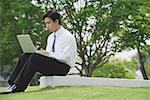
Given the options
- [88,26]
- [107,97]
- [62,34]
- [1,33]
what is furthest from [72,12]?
[107,97]

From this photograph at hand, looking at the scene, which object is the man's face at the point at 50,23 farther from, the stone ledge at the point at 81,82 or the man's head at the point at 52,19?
the stone ledge at the point at 81,82

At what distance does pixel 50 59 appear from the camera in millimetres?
4691

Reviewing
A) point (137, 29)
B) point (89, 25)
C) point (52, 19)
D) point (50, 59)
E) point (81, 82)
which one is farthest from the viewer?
point (89, 25)

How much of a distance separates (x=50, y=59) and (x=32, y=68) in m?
0.26

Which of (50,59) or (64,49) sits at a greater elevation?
(64,49)

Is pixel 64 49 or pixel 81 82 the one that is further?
pixel 81 82

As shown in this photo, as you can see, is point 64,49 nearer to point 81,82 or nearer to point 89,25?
point 81,82

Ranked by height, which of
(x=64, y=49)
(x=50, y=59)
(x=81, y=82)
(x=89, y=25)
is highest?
(x=89, y=25)

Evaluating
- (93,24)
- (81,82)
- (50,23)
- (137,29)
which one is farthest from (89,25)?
(50,23)

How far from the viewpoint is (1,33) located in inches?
682

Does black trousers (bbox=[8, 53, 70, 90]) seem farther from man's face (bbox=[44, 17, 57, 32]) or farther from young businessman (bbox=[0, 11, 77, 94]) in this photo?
man's face (bbox=[44, 17, 57, 32])

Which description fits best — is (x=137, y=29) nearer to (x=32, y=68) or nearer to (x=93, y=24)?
(x=93, y=24)

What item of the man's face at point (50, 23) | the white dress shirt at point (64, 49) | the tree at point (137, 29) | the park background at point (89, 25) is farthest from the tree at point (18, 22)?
the white dress shirt at point (64, 49)

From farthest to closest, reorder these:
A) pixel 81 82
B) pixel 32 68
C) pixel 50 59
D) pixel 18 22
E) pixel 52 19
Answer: pixel 18 22, pixel 81 82, pixel 52 19, pixel 50 59, pixel 32 68
